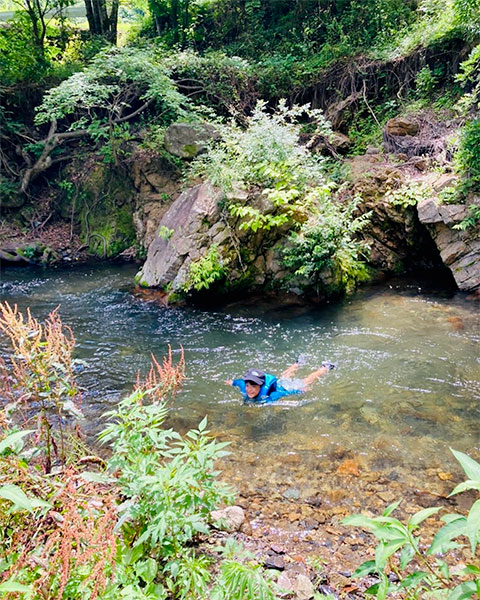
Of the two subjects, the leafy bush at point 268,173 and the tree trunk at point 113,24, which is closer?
the leafy bush at point 268,173

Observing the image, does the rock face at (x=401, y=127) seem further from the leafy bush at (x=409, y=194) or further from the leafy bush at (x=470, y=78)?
the leafy bush at (x=409, y=194)

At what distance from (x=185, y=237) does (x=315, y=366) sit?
4.39 m

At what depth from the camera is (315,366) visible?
6484 mm

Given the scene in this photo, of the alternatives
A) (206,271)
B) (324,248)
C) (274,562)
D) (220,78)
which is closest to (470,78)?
(324,248)

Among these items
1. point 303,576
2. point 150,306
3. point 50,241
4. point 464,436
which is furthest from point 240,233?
point 50,241

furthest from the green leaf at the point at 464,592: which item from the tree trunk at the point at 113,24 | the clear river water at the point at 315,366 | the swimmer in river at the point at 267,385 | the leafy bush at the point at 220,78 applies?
the tree trunk at the point at 113,24

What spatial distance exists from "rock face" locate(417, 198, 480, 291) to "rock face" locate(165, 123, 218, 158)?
19.7 ft

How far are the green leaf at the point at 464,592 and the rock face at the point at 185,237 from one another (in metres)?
7.85

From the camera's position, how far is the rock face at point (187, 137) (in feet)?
38.4

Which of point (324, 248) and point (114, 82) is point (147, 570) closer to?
point (324, 248)

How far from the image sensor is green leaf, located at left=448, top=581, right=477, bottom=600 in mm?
1296

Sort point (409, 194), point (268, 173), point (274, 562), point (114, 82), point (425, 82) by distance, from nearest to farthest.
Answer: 1. point (274, 562)
2. point (268, 173)
3. point (409, 194)
4. point (425, 82)
5. point (114, 82)

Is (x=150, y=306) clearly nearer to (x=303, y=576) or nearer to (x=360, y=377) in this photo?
(x=360, y=377)

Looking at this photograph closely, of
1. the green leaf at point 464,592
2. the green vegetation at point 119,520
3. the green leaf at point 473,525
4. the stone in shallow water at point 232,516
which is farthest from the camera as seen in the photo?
the stone in shallow water at point 232,516
